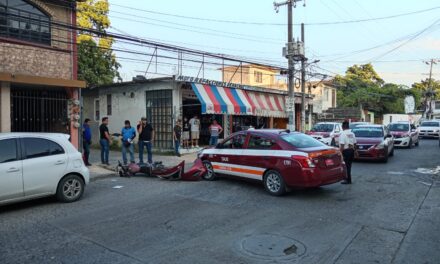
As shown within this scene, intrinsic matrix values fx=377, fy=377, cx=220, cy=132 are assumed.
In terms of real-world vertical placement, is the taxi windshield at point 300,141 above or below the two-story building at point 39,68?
below

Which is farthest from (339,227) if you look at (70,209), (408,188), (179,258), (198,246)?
(70,209)

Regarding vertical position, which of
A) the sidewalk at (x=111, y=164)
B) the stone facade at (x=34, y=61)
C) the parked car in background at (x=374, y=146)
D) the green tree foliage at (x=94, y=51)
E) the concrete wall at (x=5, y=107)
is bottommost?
the sidewalk at (x=111, y=164)

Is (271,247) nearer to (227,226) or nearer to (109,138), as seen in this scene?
(227,226)

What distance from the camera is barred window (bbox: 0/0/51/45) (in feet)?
38.9

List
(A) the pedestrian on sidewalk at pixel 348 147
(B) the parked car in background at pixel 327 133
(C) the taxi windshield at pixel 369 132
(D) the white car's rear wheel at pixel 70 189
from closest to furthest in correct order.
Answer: (D) the white car's rear wheel at pixel 70 189
(A) the pedestrian on sidewalk at pixel 348 147
(C) the taxi windshield at pixel 369 132
(B) the parked car in background at pixel 327 133

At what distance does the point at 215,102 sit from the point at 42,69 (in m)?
8.57

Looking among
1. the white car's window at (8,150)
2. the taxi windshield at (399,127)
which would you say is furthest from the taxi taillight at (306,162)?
the taxi windshield at (399,127)

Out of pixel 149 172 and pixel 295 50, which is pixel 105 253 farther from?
pixel 295 50

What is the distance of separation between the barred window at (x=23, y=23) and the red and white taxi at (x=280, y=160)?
713 cm

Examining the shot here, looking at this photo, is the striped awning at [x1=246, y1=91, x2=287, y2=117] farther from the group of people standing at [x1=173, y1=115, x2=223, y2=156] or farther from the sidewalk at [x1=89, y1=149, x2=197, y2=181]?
the sidewalk at [x1=89, y1=149, x2=197, y2=181]

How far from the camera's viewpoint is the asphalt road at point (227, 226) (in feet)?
16.9

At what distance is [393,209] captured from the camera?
25.3 ft

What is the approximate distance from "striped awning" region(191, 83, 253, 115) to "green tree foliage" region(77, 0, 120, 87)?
1246 cm

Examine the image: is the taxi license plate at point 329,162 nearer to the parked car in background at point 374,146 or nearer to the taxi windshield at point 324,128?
the parked car in background at point 374,146
